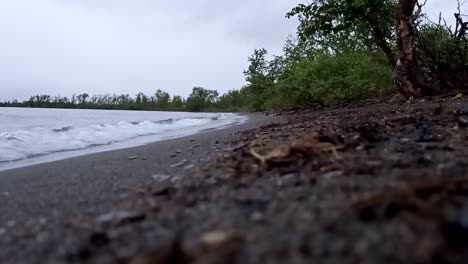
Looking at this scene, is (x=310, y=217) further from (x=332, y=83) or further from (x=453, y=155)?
(x=332, y=83)

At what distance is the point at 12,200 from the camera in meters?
3.51

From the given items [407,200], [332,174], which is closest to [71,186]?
[332,174]

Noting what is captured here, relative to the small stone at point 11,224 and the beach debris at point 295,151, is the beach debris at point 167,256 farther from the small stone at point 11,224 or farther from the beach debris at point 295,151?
the beach debris at point 295,151

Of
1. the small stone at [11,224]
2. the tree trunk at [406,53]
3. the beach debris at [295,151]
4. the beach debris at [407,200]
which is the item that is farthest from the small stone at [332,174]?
the tree trunk at [406,53]

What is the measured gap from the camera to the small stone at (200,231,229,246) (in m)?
1.42

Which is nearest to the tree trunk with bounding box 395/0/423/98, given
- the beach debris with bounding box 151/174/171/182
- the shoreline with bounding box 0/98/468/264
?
the shoreline with bounding box 0/98/468/264

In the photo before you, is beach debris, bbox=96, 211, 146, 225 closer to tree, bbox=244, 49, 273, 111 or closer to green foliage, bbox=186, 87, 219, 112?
tree, bbox=244, 49, 273, 111

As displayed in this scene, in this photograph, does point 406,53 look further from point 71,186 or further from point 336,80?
point 336,80

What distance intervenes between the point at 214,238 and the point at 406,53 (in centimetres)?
1002

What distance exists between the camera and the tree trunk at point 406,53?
10016mm

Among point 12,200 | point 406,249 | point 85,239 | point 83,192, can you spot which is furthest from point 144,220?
point 12,200

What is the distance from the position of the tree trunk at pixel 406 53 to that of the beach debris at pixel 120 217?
949 centimetres

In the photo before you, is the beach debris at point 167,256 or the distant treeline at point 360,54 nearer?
the beach debris at point 167,256

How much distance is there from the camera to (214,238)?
147 cm
